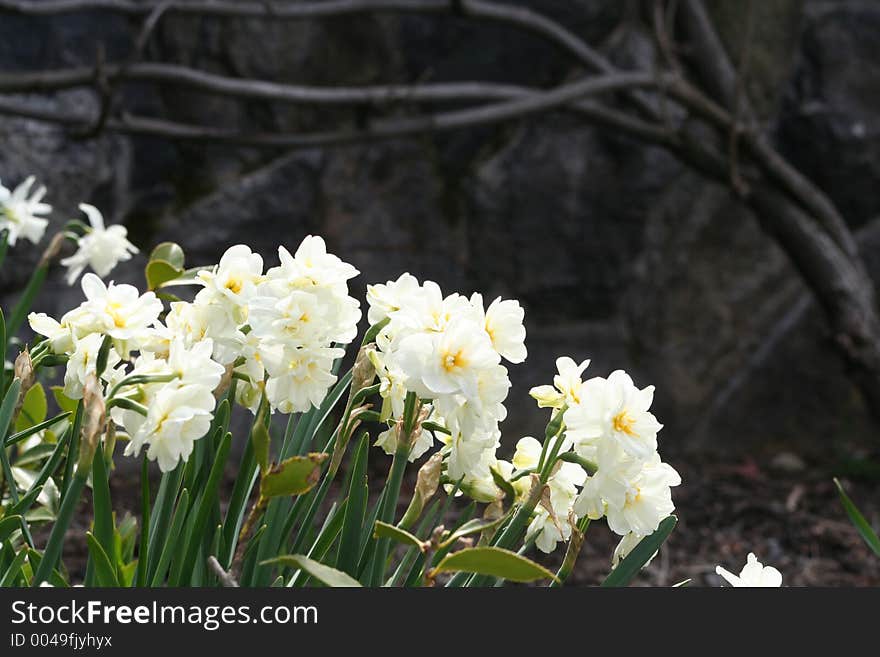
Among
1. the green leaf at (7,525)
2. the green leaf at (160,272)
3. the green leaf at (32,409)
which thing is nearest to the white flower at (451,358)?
the green leaf at (7,525)

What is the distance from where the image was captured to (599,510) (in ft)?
2.50

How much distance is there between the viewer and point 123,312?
76cm

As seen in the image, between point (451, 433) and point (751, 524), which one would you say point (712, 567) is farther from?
point (451, 433)

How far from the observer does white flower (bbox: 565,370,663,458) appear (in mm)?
719

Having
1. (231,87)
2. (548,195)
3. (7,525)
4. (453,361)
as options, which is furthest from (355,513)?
(548,195)

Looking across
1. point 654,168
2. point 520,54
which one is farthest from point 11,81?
point 654,168

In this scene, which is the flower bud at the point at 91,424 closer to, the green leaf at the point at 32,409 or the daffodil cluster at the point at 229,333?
the daffodil cluster at the point at 229,333

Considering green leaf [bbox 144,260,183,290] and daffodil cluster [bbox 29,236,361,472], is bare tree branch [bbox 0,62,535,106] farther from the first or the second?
daffodil cluster [bbox 29,236,361,472]

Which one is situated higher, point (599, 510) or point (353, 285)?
point (353, 285)

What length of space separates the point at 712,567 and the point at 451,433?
1743 millimetres

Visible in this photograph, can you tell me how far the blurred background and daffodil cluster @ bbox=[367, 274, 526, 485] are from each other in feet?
6.96

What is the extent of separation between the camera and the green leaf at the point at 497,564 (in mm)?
648

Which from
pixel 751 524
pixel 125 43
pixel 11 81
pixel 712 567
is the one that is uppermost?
pixel 125 43

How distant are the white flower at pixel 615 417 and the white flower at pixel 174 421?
26cm
